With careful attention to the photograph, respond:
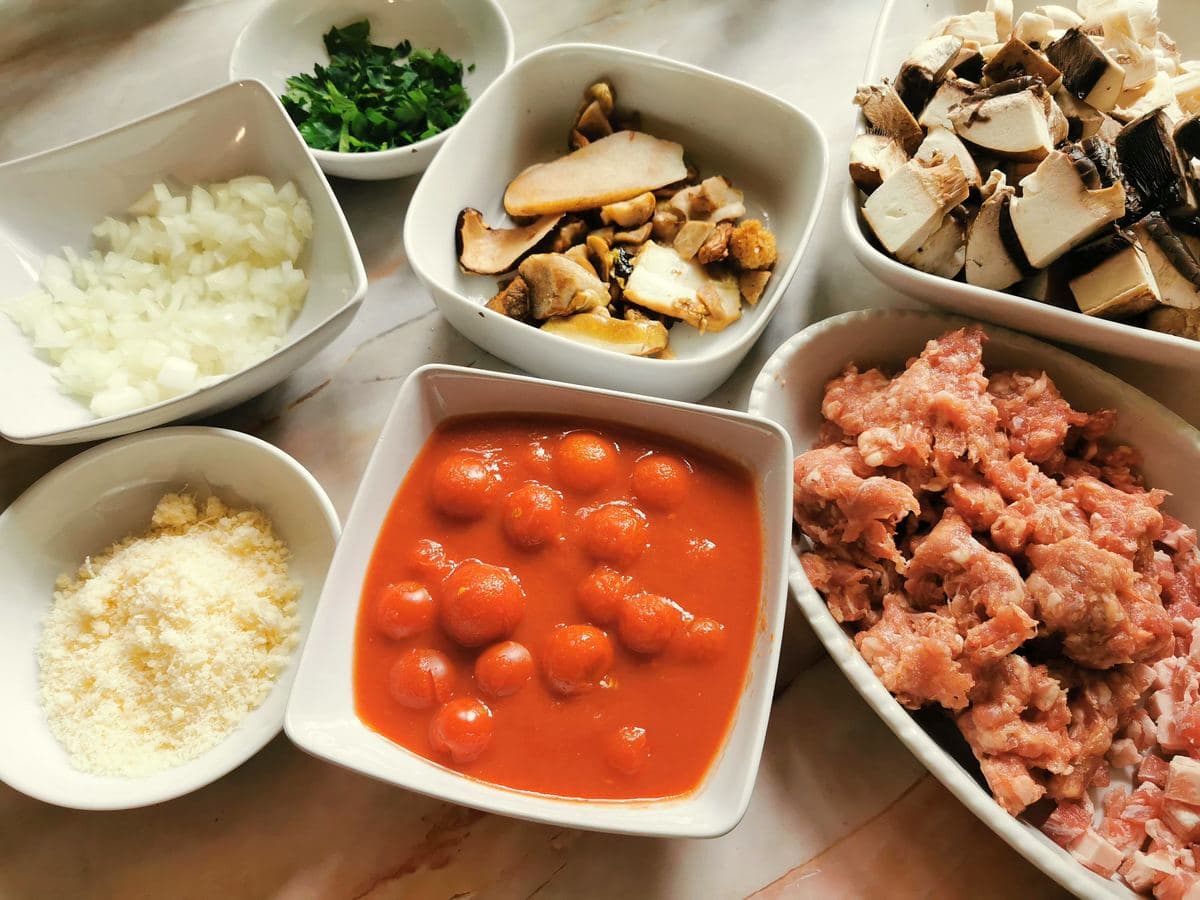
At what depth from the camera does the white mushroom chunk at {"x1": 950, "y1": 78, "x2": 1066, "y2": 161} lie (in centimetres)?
173

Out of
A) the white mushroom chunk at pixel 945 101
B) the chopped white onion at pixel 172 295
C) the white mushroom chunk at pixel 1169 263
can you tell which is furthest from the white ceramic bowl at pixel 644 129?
the white mushroom chunk at pixel 1169 263

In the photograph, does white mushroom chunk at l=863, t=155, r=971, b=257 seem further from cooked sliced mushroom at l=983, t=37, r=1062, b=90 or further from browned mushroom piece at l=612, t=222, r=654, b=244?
browned mushroom piece at l=612, t=222, r=654, b=244

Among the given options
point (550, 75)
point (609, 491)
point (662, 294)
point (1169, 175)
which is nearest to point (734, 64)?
point (550, 75)

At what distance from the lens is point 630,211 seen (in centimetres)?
198

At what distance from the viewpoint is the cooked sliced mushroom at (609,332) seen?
1.80 metres

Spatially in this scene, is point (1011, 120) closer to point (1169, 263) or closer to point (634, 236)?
point (1169, 263)

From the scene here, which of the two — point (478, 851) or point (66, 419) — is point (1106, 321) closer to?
point (478, 851)

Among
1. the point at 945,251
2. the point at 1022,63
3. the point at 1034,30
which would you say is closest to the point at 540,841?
the point at 945,251

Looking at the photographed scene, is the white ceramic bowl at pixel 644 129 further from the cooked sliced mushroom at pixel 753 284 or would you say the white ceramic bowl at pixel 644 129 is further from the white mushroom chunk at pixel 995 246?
the white mushroom chunk at pixel 995 246

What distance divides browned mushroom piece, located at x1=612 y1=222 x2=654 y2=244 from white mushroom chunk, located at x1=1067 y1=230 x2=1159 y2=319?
88cm

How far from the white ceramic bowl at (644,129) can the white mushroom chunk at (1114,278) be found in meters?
0.54

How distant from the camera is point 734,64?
7.71ft

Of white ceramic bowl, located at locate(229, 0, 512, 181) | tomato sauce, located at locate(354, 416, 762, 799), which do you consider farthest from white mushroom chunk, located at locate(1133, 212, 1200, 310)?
white ceramic bowl, located at locate(229, 0, 512, 181)

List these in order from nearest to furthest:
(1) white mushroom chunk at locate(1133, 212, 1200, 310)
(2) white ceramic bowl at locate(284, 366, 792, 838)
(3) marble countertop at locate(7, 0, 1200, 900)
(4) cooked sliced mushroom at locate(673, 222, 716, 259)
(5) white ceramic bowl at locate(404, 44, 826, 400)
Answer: (2) white ceramic bowl at locate(284, 366, 792, 838)
(3) marble countertop at locate(7, 0, 1200, 900)
(1) white mushroom chunk at locate(1133, 212, 1200, 310)
(5) white ceramic bowl at locate(404, 44, 826, 400)
(4) cooked sliced mushroom at locate(673, 222, 716, 259)
